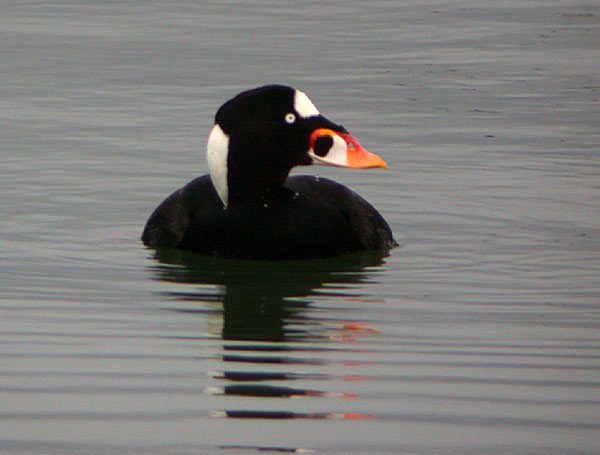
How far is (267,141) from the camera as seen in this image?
704 centimetres

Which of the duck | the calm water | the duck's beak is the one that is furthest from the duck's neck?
the calm water

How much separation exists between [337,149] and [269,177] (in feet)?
1.18

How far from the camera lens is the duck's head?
7031 millimetres

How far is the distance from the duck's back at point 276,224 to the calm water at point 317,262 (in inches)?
4.0

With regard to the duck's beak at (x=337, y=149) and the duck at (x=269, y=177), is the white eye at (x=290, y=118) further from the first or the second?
the duck's beak at (x=337, y=149)

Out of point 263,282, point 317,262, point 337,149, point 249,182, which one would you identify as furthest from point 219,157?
point 263,282

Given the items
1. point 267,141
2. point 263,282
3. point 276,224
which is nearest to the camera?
point 263,282

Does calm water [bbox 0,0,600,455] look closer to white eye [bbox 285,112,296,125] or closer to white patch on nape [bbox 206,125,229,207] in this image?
white patch on nape [bbox 206,125,229,207]

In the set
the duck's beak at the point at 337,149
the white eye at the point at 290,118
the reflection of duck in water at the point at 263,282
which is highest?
the white eye at the point at 290,118

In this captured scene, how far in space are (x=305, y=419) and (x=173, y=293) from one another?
236cm

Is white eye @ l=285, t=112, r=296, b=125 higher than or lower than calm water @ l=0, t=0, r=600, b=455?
higher

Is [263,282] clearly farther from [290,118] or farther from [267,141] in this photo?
[290,118]

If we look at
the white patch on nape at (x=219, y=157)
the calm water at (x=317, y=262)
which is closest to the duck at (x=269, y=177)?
the white patch on nape at (x=219, y=157)

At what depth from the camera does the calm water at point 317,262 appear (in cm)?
404
